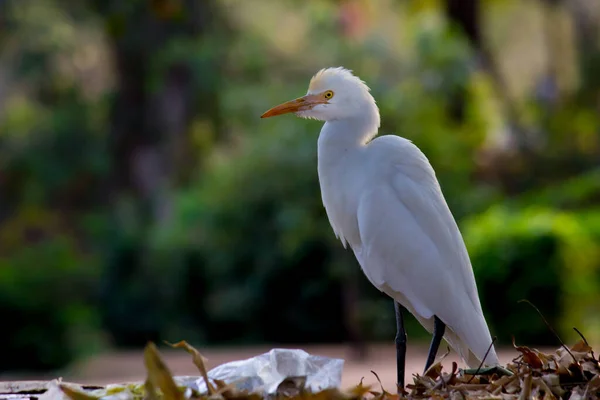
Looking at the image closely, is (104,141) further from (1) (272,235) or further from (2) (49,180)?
(1) (272,235)

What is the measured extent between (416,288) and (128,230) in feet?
35.0

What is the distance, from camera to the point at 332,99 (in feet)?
12.5

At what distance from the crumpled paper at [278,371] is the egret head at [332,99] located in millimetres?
1391

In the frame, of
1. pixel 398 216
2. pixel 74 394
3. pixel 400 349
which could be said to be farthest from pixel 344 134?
pixel 74 394

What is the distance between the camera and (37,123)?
16453 mm

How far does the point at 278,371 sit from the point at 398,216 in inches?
48.7

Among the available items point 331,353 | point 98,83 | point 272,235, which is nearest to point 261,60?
point 272,235

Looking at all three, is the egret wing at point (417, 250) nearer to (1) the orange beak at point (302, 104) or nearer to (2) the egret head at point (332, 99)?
(2) the egret head at point (332, 99)

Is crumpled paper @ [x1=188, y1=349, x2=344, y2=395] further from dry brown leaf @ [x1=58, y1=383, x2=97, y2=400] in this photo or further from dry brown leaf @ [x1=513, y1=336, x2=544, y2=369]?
dry brown leaf @ [x1=513, y1=336, x2=544, y2=369]

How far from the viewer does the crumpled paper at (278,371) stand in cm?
260

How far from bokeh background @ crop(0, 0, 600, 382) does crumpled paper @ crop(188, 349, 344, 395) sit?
6142mm

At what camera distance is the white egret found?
3.71 metres

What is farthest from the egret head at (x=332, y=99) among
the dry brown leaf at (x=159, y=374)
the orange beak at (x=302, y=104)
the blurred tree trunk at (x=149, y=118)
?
the blurred tree trunk at (x=149, y=118)

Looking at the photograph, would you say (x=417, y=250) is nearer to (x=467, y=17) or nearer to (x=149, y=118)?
(x=467, y=17)
